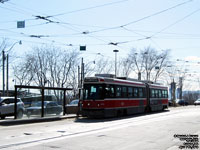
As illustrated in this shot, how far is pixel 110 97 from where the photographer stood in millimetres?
23328

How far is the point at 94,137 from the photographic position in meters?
12.8

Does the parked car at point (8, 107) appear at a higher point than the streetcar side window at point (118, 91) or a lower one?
lower

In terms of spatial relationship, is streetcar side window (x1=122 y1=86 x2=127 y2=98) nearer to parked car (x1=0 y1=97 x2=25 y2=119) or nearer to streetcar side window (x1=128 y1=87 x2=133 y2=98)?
streetcar side window (x1=128 y1=87 x2=133 y2=98)

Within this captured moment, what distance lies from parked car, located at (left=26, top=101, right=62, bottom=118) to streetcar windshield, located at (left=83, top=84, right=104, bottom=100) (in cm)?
285

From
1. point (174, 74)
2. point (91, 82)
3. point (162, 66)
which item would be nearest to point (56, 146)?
point (91, 82)

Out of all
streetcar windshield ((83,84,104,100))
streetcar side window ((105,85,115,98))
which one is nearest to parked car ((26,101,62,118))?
streetcar windshield ((83,84,104,100))

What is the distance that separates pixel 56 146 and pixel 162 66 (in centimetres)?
4909

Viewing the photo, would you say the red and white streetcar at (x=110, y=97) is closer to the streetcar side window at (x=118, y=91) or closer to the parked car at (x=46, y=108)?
the streetcar side window at (x=118, y=91)

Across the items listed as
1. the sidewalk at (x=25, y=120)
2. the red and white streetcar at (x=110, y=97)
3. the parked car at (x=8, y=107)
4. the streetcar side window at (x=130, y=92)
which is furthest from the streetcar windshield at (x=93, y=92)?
the parked car at (x=8, y=107)

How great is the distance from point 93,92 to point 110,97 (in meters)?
1.32

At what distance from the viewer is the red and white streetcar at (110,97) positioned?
Answer: 22.7 meters

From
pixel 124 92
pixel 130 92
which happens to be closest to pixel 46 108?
pixel 124 92

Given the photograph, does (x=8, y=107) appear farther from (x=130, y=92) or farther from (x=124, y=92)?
(x=130, y=92)

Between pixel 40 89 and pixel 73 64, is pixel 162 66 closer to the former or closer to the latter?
pixel 73 64
